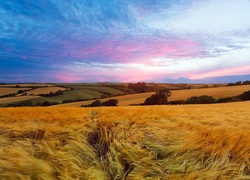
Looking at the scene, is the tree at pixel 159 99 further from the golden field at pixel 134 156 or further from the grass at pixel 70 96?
the golden field at pixel 134 156

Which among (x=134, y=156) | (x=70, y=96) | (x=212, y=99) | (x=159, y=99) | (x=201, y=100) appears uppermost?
(x=134, y=156)

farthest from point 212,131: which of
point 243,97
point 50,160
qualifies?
point 243,97

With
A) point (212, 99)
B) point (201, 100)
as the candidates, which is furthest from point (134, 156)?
point (212, 99)

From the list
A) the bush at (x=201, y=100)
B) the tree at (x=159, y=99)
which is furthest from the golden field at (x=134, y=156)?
the tree at (x=159, y=99)

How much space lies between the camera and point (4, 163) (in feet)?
8.07

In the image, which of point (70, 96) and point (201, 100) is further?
Result: point (70, 96)

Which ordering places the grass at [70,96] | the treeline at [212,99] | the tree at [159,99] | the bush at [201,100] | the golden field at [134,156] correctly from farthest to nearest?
the grass at [70,96] < the tree at [159,99] < the bush at [201,100] < the treeline at [212,99] < the golden field at [134,156]

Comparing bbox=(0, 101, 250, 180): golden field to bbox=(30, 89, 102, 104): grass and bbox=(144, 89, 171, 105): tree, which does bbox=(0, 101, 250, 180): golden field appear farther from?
bbox=(30, 89, 102, 104): grass

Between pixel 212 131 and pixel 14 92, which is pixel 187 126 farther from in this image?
pixel 14 92

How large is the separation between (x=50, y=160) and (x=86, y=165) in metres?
0.46

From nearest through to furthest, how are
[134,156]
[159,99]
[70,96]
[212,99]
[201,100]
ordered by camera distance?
[134,156] → [212,99] → [201,100] → [159,99] → [70,96]

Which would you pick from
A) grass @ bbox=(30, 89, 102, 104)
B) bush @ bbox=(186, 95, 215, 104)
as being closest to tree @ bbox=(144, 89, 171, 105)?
bush @ bbox=(186, 95, 215, 104)

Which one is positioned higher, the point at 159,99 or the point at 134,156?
the point at 134,156

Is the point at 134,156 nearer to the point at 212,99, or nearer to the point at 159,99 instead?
the point at 212,99
